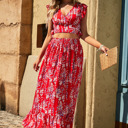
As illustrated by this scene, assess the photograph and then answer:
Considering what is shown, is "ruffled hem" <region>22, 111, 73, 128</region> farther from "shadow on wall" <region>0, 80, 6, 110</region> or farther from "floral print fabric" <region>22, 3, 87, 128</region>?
"shadow on wall" <region>0, 80, 6, 110</region>

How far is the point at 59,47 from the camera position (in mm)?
3777

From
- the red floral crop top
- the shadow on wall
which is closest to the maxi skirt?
the red floral crop top

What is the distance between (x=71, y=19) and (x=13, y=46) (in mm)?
2657

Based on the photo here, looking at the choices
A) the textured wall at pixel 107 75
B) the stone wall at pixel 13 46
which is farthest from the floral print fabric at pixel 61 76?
the stone wall at pixel 13 46

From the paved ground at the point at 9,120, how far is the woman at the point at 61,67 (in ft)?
4.22

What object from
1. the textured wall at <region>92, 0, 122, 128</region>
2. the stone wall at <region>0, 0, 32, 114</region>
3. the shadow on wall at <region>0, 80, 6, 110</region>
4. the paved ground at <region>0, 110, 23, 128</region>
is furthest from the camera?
the shadow on wall at <region>0, 80, 6, 110</region>

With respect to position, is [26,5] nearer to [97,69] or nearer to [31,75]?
[31,75]

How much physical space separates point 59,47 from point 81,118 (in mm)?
1412

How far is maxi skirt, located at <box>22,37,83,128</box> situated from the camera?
370 centimetres

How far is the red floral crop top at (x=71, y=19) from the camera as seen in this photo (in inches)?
148

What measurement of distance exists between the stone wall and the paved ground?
186mm

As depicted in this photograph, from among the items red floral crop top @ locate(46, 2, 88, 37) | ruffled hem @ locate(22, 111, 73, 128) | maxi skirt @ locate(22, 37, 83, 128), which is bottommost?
ruffled hem @ locate(22, 111, 73, 128)

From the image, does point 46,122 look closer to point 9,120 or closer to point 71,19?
point 71,19

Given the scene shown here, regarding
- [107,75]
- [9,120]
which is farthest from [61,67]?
[9,120]
